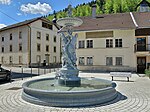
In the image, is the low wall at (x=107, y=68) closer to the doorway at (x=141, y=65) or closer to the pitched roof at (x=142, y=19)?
the doorway at (x=141, y=65)

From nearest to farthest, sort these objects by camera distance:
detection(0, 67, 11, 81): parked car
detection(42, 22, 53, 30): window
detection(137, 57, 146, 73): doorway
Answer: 1. detection(0, 67, 11, 81): parked car
2. detection(137, 57, 146, 73): doorway
3. detection(42, 22, 53, 30): window

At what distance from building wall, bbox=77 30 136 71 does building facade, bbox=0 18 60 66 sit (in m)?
15.6

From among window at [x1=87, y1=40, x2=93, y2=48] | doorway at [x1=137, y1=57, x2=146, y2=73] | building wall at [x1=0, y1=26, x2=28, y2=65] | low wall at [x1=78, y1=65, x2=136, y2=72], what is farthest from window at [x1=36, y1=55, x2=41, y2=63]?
doorway at [x1=137, y1=57, x2=146, y2=73]

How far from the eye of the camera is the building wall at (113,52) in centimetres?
2362

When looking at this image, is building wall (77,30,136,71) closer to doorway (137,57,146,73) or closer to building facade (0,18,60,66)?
doorway (137,57,146,73)

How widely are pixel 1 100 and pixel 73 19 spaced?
19.1 ft

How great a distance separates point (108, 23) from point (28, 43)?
1885 cm

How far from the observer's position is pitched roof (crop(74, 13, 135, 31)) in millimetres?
24188

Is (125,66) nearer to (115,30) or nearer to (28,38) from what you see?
(115,30)

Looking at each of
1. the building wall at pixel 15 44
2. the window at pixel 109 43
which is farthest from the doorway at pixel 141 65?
the building wall at pixel 15 44

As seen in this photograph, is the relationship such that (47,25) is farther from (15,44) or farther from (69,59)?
(69,59)

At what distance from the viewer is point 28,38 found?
122 ft

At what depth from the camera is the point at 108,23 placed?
2616 cm

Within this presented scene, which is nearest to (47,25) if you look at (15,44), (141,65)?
(15,44)
